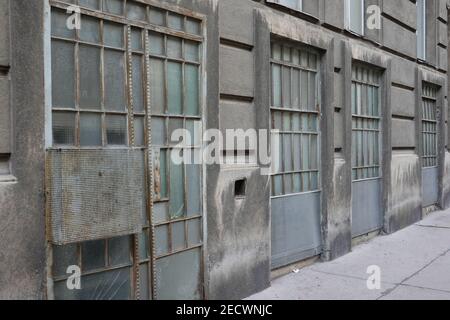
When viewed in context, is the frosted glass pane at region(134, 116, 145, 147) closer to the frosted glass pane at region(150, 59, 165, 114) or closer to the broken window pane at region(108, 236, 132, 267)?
the frosted glass pane at region(150, 59, 165, 114)

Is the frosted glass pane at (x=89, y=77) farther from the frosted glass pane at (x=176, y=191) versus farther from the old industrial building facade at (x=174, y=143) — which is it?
the frosted glass pane at (x=176, y=191)

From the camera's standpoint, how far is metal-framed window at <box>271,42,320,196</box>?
6453 millimetres

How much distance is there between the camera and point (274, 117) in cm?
639

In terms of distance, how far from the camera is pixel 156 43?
4.71 metres

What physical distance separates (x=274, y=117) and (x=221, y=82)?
1.23 metres

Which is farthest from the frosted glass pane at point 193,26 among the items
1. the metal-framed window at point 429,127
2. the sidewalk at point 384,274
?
the metal-framed window at point 429,127

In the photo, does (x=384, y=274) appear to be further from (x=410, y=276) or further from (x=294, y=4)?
(x=294, y=4)

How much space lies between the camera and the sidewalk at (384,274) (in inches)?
225

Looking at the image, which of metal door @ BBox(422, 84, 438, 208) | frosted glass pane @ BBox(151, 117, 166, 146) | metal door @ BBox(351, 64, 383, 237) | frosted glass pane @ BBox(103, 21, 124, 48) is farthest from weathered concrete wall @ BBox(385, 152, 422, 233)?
frosted glass pane @ BBox(103, 21, 124, 48)

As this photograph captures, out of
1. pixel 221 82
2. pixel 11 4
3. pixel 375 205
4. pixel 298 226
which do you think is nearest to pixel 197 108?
pixel 221 82

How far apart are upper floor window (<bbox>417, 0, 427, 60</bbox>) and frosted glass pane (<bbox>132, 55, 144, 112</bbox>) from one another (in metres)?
8.50

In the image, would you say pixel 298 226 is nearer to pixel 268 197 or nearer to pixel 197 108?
pixel 268 197

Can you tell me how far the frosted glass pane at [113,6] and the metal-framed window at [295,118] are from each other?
2477mm

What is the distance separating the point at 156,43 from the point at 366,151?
17.1ft
